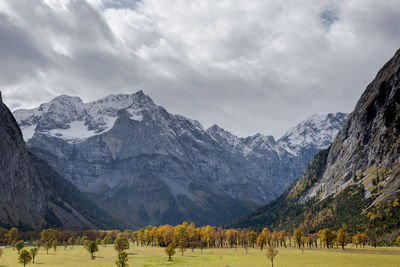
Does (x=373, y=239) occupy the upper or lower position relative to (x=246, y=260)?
upper

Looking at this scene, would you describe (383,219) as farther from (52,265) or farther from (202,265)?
(52,265)

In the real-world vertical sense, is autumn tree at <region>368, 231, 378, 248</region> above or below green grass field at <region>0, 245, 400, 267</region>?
above

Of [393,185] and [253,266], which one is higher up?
[393,185]

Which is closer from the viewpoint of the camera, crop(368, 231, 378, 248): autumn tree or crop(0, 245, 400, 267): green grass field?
crop(0, 245, 400, 267): green grass field

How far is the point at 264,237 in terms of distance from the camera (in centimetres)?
19388

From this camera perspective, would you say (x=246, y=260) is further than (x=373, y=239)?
No

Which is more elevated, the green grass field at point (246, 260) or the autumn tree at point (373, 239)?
the autumn tree at point (373, 239)

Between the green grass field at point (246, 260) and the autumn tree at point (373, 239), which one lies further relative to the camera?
the autumn tree at point (373, 239)

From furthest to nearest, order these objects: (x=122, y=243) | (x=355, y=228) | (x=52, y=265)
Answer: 1. (x=355, y=228)
2. (x=122, y=243)
3. (x=52, y=265)

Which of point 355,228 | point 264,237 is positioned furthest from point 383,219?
point 264,237

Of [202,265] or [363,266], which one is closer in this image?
[363,266]

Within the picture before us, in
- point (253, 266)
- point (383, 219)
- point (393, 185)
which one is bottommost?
point (253, 266)

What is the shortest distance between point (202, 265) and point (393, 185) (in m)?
140

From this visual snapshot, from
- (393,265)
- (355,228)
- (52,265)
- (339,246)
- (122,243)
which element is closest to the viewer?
(393,265)
